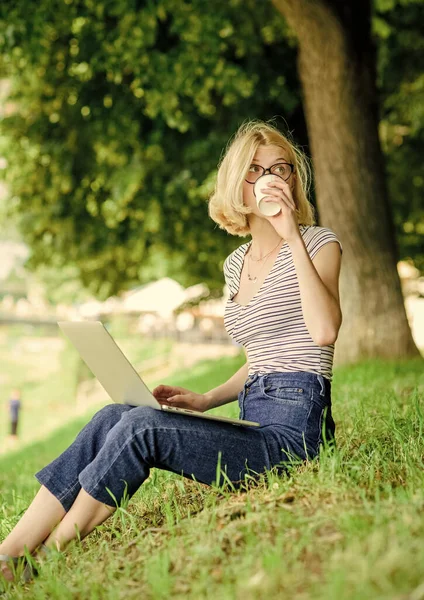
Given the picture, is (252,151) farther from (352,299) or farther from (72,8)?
(72,8)

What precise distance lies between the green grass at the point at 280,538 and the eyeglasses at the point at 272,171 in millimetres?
1190

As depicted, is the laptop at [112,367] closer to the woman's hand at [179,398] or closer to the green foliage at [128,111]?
the woman's hand at [179,398]

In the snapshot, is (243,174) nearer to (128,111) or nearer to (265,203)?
(265,203)

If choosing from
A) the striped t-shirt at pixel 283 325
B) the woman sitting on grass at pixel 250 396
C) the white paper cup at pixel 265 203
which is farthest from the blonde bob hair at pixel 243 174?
the striped t-shirt at pixel 283 325

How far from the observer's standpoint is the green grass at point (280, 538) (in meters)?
2.07

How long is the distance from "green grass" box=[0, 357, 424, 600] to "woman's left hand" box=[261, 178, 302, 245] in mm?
847

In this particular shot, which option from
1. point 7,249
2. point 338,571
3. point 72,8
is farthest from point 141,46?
point 7,249

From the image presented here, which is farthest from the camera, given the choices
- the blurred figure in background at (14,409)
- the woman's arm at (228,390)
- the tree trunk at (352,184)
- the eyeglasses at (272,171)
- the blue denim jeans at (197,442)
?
the blurred figure in background at (14,409)

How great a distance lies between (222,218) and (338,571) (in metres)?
2.03

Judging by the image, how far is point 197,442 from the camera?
9.70 ft

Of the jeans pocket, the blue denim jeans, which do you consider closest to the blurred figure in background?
the blue denim jeans

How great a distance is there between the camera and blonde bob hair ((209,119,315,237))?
11.4 feet

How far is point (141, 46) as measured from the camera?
9.23 m

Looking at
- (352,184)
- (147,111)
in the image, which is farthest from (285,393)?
(147,111)
